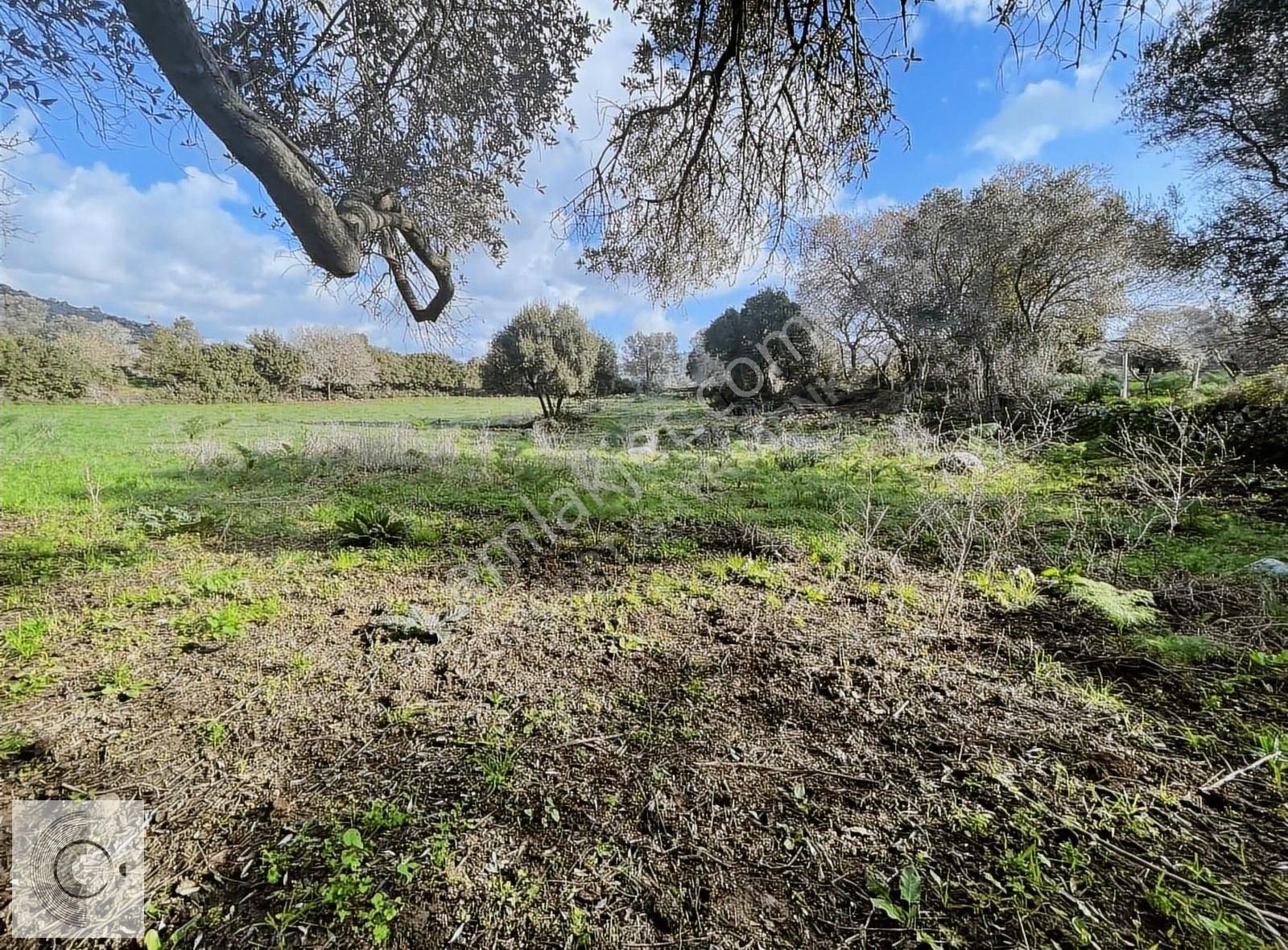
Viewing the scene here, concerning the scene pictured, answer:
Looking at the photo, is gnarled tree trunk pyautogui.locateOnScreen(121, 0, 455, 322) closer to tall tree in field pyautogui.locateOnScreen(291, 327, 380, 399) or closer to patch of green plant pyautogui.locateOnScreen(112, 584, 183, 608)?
patch of green plant pyautogui.locateOnScreen(112, 584, 183, 608)

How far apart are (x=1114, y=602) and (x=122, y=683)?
4.62m

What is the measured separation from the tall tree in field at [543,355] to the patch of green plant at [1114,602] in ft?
45.0

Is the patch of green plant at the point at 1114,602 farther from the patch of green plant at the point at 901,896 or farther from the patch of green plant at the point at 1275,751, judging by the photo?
the patch of green plant at the point at 901,896

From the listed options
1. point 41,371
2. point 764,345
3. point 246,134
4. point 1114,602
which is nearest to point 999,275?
point 764,345

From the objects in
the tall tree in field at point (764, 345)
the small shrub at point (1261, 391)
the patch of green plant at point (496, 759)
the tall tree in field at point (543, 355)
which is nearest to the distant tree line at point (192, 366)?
the tall tree in field at point (543, 355)

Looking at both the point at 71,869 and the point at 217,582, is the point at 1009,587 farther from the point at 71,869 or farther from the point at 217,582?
the point at 217,582

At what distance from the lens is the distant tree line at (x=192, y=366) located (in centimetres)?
1723

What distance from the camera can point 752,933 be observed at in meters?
1.08

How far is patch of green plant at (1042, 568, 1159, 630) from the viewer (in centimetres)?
222

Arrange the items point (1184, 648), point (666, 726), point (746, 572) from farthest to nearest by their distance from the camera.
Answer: point (746, 572) < point (1184, 648) < point (666, 726)

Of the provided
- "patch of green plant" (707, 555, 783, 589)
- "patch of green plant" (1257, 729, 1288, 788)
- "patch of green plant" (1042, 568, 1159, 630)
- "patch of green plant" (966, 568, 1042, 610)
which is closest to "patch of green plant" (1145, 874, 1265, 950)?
"patch of green plant" (1257, 729, 1288, 788)

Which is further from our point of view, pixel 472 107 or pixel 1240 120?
pixel 1240 120

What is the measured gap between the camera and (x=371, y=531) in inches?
142

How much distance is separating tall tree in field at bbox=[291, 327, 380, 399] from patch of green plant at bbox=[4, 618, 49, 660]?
24015 millimetres
